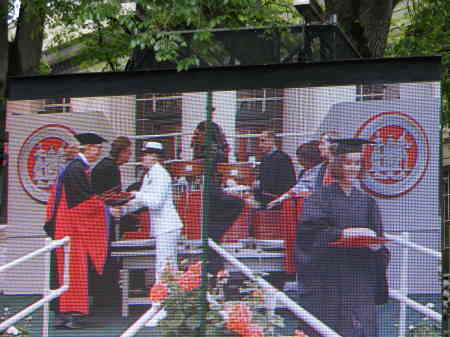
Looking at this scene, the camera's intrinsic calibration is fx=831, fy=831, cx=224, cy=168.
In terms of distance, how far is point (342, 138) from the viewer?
5926 mm

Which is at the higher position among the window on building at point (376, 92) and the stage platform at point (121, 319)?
the window on building at point (376, 92)

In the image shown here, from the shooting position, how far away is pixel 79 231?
6.13 metres

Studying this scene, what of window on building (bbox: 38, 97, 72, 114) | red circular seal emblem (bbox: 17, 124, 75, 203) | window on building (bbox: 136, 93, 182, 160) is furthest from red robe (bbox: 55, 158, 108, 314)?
window on building (bbox: 136, 93, 182, 160)

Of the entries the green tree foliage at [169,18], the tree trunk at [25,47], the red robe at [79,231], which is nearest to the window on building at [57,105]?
the red robe at [79,231]

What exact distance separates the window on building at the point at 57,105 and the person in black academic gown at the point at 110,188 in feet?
1.50

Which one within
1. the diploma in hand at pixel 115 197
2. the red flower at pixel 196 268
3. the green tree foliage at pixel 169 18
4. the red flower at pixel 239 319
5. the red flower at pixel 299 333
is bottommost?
the red flower at pixel 299 333

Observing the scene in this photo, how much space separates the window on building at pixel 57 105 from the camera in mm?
6184

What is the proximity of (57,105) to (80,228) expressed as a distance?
0.93 metres

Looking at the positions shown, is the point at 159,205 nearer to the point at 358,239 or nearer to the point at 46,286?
the point at 46,286

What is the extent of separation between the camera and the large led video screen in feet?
19.2

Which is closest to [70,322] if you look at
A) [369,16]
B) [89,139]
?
[89,139]

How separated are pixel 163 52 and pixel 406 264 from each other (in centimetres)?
294

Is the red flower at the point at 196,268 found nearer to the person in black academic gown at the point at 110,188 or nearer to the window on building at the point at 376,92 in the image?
the person in black academic gown at the point at 110,188

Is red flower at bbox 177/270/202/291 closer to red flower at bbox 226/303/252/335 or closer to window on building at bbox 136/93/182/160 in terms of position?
red flower at bbox 226/303/252/335
